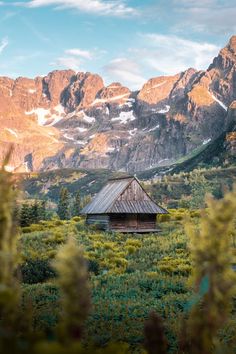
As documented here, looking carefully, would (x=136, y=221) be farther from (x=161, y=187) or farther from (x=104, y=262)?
(x=161, y=187)

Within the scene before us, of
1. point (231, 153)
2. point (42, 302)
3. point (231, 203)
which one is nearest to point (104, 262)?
point (42, 302)

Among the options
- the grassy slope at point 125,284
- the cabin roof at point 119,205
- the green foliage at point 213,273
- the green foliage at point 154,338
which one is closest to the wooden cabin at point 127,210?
the cabin roof at point 119,205

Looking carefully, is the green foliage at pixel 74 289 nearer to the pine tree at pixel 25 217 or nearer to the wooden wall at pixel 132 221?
the wooden wall at pixel 132 221

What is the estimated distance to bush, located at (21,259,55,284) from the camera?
2228 centimetres

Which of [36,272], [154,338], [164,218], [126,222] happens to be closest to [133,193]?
[126,222]

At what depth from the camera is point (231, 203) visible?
138 inches

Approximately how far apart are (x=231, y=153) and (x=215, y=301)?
190070 mm

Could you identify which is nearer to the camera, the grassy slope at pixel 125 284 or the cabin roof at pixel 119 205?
the grassy slope at pixel 125 284

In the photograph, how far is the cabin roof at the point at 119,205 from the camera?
1590 inches

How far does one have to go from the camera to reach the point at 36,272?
22625mm

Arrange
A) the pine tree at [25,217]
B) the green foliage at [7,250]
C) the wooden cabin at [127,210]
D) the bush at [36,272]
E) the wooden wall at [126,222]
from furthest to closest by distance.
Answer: the pine tree at [25,217] → the wooden wall at [126,222] → the wooden cabin at [127,210] → the bush at [36,272] → the green foliage at [7,250]

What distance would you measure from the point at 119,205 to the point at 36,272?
18743mm

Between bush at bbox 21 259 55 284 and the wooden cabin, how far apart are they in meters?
16.2

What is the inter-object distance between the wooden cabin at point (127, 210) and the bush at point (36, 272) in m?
16.2
